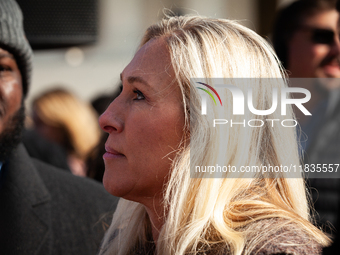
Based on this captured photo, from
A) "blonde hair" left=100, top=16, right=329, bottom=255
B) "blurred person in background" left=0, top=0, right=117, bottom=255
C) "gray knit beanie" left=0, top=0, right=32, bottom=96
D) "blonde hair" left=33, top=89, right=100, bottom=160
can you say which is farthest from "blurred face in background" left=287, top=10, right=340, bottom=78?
"blonde hair" left=33, top=89, right=100, bottom=160

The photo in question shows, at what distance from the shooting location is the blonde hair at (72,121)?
12.5 ft

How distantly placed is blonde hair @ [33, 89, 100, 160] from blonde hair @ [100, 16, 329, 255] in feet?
8.49

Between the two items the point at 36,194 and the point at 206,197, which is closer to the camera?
the point at 206,197

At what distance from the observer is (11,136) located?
1977 millimetres

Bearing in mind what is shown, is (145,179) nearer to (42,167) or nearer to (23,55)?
(42,167)

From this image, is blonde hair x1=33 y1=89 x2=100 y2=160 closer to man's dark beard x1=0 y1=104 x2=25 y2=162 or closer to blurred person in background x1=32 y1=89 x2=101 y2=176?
blurred person in background x1=32 y1=89 x2=101 y2=176

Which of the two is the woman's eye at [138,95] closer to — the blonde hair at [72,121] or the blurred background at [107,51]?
the blonde hair at [72,121]

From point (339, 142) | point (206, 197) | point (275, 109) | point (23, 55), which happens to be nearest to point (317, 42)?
point (339, 142)

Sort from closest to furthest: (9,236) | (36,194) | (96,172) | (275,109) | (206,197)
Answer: (206,197) → (275,109) → (9,236) → (36,194) → (96,172)

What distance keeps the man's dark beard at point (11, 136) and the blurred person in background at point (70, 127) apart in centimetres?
172

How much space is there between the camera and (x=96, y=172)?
2.83 m

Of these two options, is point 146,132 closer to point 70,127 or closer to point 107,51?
point 70,127

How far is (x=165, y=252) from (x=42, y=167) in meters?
1.22

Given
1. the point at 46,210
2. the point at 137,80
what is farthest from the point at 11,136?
the point at 137,80
